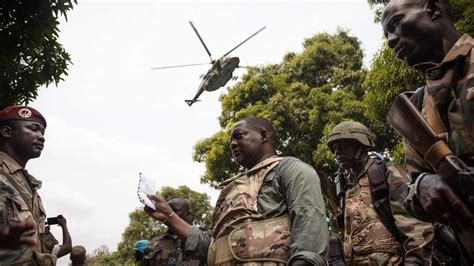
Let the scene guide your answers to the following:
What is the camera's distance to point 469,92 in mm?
1800

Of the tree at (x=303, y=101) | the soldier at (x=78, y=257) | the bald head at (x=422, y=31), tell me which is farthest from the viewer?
the tree at (x=303, y=101)

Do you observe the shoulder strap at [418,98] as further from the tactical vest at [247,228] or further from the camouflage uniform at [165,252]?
the camouflage uniform at [165,252]

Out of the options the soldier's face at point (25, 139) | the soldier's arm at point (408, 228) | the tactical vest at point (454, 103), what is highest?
the soldier's face at point (25, 139)

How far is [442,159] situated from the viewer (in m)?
1.71

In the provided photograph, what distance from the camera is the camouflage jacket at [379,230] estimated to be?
→ 143 inches

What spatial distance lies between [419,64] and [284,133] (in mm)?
17481

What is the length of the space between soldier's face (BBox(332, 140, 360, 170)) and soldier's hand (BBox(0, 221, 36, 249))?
2.86m

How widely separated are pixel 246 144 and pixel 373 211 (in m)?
1.57

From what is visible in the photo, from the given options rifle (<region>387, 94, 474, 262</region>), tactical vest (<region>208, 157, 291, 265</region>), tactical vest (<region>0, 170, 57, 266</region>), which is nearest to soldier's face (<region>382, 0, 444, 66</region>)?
rifle (<region>387, 94, 474, 262</region>)

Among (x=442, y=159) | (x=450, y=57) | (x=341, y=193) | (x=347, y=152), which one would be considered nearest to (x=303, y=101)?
(x=341, y=193)

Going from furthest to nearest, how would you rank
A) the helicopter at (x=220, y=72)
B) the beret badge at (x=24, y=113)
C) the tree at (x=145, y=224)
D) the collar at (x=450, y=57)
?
the tree at (x=145, y=224)
the helicopter at (x=220, y=72)
the beret badge at (x=24, y=113)
the collar at (x=450, y=57)

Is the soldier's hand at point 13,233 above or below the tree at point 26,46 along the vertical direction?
below

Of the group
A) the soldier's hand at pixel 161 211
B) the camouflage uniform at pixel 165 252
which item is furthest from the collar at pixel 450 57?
the camouflage uniform at pixel 165 252

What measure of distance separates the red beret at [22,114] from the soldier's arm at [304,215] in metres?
2.61
